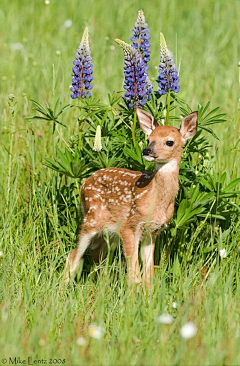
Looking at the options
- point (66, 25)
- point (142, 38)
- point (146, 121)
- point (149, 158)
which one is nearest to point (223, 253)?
point (149, 158)

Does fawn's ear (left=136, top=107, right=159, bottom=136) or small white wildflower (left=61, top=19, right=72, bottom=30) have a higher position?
small white wildflower (left=61, top=19, right=72, bottom=30)

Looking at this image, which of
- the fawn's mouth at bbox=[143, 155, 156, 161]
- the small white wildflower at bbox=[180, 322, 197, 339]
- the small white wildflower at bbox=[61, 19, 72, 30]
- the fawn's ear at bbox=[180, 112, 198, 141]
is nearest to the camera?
the small white wildflower at bbox=[180, 322, 197, 339]

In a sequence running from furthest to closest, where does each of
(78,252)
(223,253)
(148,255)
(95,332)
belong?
(78,252)
(148,255)
(223,253)
(95,332)

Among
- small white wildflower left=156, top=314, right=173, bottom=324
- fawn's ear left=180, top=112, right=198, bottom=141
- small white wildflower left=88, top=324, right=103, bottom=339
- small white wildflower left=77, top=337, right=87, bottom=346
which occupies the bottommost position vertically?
small white wildflower left=77, top=337, right=87, bottom=346

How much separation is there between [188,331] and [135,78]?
6.79 ft

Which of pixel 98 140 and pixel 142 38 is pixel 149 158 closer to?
pixel 98 140

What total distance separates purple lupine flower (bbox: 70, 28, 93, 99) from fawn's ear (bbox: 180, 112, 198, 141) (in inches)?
30.6

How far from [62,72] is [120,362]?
15.2 ft

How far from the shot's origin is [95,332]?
12.9 ft

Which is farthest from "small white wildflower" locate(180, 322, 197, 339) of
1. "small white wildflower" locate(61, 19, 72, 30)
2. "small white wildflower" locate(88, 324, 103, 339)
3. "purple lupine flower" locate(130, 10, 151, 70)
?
"small white wildflower" locate(61, 19, 72, 30)

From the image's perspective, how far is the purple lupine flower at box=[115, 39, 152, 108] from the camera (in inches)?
202

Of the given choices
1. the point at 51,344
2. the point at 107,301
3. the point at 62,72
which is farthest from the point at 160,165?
the point at 62,72

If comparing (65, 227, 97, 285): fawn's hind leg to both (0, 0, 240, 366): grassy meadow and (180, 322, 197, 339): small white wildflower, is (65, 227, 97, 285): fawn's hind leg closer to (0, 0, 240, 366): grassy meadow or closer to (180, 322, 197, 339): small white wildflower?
(0, 0, 240, 366): grassy meadow

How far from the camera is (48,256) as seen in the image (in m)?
5.60
